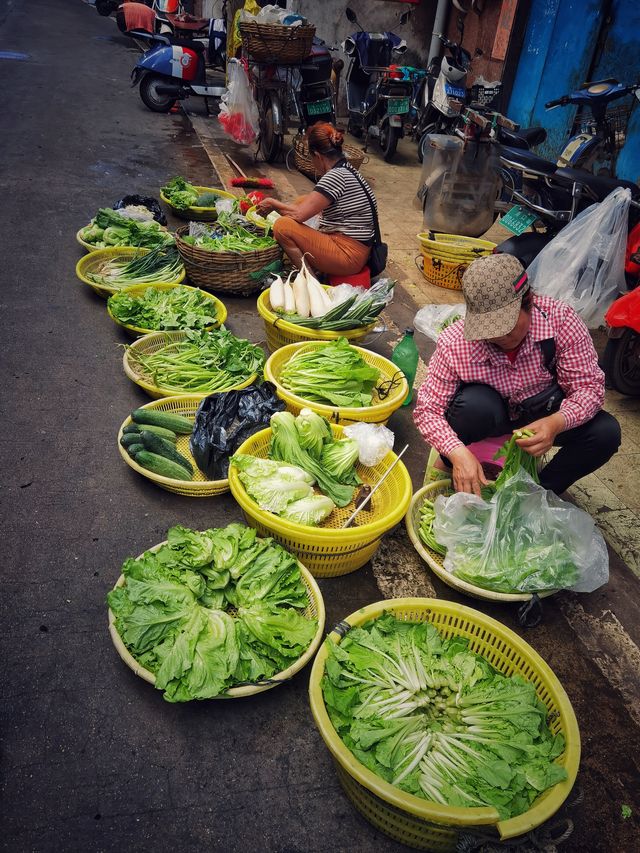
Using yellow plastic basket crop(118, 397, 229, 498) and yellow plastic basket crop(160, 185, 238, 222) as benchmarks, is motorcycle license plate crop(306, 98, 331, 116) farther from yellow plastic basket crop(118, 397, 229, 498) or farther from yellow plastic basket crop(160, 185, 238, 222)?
yellow plastic basket crop(118, 397, 229, 498)

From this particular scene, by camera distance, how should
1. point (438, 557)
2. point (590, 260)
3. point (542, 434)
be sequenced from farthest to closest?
point (590, 260) → point (438, 557) → point (542, 434)

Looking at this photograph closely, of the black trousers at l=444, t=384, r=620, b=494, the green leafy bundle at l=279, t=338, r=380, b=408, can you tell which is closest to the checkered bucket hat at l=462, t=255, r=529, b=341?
the black trousers at l=444, t=384, r=620, b=494

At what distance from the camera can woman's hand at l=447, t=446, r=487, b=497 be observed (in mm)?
2738

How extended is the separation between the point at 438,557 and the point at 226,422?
131 cm

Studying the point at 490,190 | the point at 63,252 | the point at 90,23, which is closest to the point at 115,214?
the point at 63,252

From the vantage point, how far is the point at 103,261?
5.21 metres

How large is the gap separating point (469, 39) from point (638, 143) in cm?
525

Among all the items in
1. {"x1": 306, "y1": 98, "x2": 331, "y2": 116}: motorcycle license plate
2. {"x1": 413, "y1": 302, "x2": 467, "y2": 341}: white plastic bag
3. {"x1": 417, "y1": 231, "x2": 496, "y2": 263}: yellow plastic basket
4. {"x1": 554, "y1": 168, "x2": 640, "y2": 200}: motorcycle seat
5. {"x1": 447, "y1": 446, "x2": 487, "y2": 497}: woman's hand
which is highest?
{"x1": 554, "y1": 168, "x2": 640, "y2": 200}: motorcycle seat

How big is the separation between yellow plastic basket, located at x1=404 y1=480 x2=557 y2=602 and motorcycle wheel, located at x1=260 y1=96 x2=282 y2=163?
7.06 m

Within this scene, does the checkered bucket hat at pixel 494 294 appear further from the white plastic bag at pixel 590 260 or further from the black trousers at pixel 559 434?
the white plastic bag at pixel 590 260

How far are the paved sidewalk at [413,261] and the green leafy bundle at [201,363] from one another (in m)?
1.39

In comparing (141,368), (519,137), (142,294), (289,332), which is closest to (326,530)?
(289,332)

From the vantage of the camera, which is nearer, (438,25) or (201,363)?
(201,363)

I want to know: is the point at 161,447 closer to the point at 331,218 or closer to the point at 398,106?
the point at 331,218
